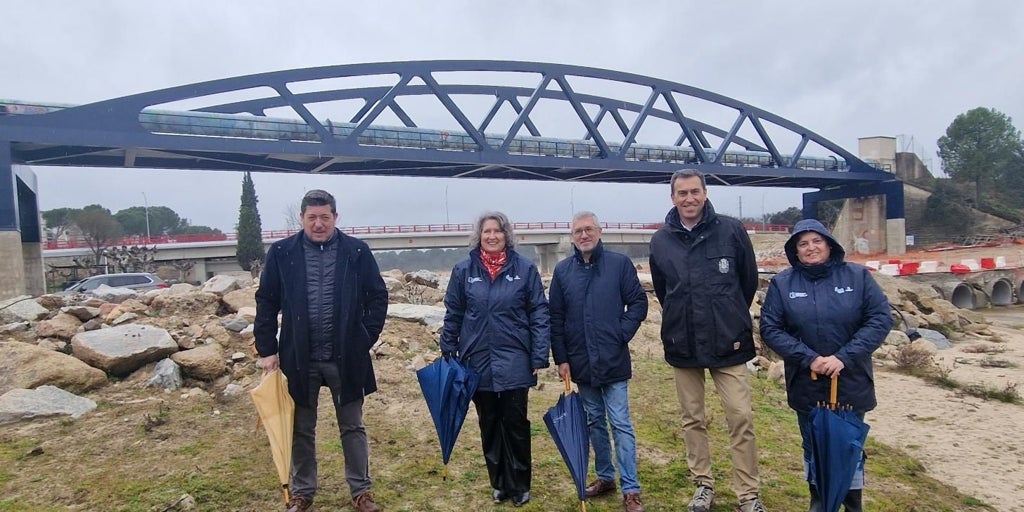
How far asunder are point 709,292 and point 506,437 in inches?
57.5

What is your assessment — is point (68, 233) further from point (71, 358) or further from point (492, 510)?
point (492, 510)

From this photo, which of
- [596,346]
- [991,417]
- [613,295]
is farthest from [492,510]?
[991,417]

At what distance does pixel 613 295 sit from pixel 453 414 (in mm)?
1231

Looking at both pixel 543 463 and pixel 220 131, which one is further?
pixel 220 131

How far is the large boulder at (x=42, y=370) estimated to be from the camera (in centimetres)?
509

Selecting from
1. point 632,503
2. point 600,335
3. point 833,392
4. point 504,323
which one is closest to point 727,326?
point 833,392

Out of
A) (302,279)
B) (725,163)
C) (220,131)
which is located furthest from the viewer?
(725,163)

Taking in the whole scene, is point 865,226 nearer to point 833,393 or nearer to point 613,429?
point 833,393

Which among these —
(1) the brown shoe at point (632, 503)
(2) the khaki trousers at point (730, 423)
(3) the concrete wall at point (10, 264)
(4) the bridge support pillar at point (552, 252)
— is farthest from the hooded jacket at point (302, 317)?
(4) the bridge support pillar at point (552, 252)

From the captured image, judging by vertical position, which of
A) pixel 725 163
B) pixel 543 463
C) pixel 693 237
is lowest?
pixel 543 463

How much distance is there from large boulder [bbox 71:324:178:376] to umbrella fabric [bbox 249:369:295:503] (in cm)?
358

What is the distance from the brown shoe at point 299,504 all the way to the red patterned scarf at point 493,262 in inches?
66.1

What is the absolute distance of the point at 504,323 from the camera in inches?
128

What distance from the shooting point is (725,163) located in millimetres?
38844
